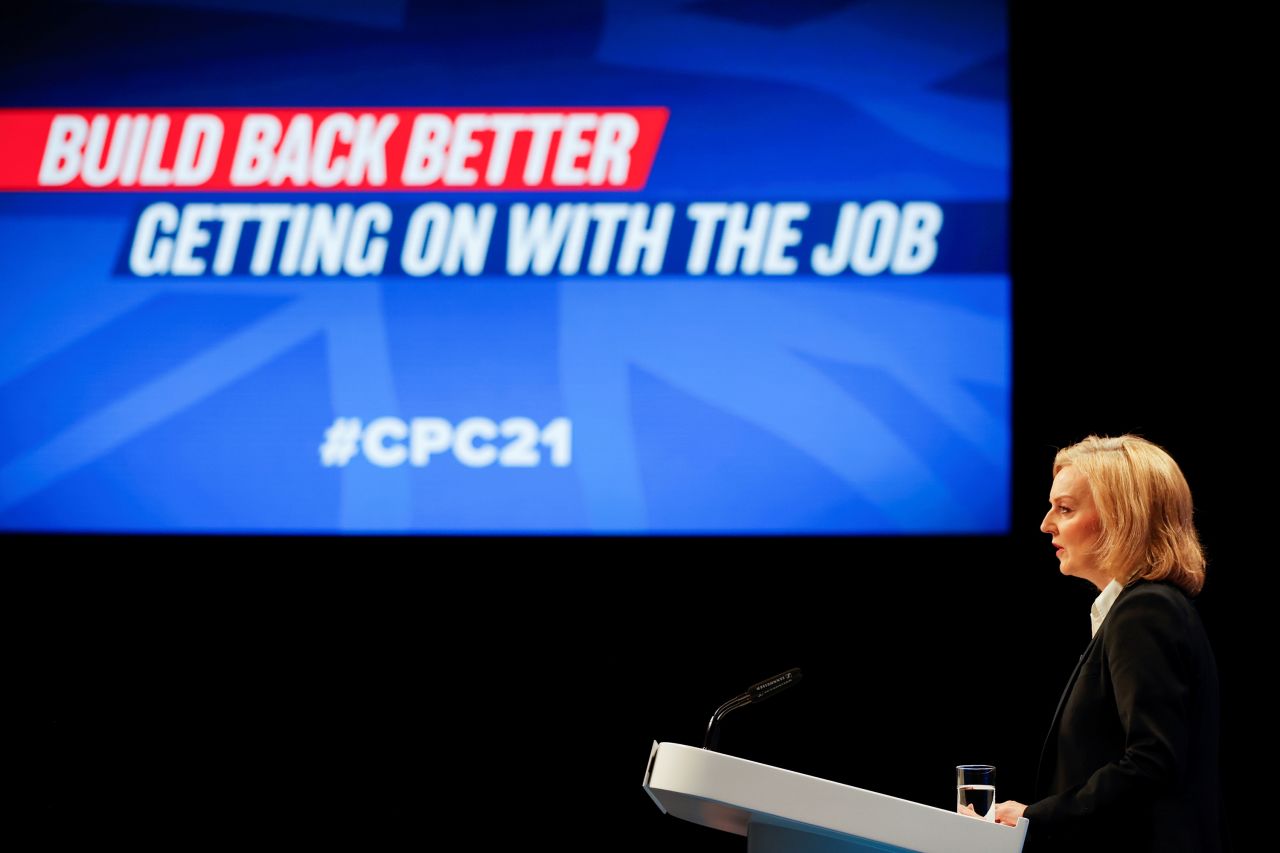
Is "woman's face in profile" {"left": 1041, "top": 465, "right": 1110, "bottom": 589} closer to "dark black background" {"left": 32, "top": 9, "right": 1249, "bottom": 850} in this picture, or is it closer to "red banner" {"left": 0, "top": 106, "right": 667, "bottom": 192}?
"dark black background" {"left": 32, "top": 9, "right": 1249, "bottom": 850}

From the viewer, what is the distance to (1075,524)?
2145 millimetres

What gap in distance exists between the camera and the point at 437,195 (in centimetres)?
376

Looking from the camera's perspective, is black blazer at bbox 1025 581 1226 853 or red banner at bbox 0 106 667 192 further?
red banner at bbox 0 106 667 192

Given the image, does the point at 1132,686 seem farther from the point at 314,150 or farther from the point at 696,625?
the point at 314,150

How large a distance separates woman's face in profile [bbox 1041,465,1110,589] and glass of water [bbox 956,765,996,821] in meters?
0.40

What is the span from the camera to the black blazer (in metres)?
1.92

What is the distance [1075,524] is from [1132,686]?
30cm

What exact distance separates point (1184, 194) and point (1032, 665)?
1.45 metres

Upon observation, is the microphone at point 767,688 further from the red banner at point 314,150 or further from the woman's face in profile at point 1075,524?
the red banner at point 314,150

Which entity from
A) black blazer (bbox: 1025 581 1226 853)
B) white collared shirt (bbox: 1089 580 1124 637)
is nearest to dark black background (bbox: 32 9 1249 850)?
white collared shirt (bbox: 1089 580 1124 637)

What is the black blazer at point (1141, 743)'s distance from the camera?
1918 millimetres

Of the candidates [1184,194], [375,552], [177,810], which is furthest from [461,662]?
[1184,194]

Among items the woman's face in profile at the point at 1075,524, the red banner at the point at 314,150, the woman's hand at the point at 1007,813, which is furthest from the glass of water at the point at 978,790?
the red banner at the point at 314,150

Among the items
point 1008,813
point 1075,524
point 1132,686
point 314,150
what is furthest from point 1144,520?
point 314,150
